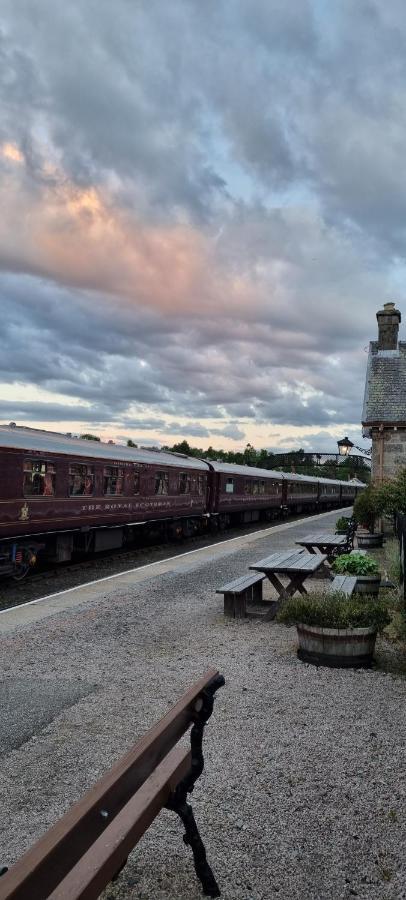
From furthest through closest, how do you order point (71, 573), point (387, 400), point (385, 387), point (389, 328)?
point (389, 328) < point (385, 387) < point (387, 400) < point (71, 573)

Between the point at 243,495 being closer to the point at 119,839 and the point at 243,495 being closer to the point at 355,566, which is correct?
the point at 355,566

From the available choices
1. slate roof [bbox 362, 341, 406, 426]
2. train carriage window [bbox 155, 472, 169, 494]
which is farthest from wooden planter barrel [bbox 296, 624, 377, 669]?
slate roof [bbox 362, 341, 406, 426]

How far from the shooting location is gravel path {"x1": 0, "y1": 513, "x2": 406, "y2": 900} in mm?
3158

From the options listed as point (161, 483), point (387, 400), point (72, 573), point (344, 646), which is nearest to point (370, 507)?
point (387, 400)

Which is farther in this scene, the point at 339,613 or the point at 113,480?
the point at 113,480

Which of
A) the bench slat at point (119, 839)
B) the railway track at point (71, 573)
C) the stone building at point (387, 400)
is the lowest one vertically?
the railway track at point (71, 573)

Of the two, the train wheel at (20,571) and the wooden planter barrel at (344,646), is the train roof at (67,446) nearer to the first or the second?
the train wheel at (20,571)

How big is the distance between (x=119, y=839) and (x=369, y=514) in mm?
17783

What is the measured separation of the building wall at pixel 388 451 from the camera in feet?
64.6

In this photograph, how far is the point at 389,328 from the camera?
22922 millimetres

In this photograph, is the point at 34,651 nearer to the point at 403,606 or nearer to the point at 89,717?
the point at 89,717

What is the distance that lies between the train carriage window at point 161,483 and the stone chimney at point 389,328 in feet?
31.2

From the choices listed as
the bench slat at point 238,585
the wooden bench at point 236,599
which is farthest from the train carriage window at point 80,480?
the wooden bench at point 236,599

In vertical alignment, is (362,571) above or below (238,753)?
above
